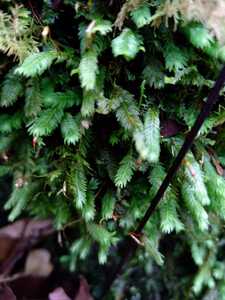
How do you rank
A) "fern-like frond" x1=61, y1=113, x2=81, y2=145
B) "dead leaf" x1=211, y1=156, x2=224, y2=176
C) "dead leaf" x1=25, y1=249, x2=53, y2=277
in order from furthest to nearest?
"dead leaf" x1=25, y1=249, x2=53, y2=277, "dead leaf" x1=211, y1=156, x2=224, y2=176, "fern-like frond" x1=61, y1=113, x2=81, y2=145

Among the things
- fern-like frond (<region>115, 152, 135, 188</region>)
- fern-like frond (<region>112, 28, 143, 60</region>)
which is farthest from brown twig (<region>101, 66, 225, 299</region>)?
fern-like frond (<region>112, 28, 143, 60</region>)

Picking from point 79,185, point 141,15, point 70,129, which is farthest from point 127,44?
point 79,185

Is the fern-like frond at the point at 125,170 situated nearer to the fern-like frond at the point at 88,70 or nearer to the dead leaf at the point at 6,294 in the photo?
the fern-like frond at the point at 88,70

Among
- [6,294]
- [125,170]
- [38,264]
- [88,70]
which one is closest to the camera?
[88,70]

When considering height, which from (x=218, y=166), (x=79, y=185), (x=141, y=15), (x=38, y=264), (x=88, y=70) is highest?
(x=141, y=15)

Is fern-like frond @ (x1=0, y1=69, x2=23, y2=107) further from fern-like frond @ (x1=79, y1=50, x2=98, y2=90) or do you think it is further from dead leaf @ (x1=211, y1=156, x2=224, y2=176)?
dead leaf @ (x1=211, y1=156, x2=224, y2=176)

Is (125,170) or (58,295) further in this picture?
(58,295)

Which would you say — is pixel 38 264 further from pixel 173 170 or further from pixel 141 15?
pixel 141 15

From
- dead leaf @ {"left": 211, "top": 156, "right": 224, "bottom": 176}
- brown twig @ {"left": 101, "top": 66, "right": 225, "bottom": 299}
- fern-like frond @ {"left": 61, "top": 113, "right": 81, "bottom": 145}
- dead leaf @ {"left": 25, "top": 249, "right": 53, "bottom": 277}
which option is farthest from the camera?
dead leaf @ {"left": 25, "top": 249, "right": 53, "bottom": 277}

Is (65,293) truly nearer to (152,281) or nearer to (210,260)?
(152,281)
